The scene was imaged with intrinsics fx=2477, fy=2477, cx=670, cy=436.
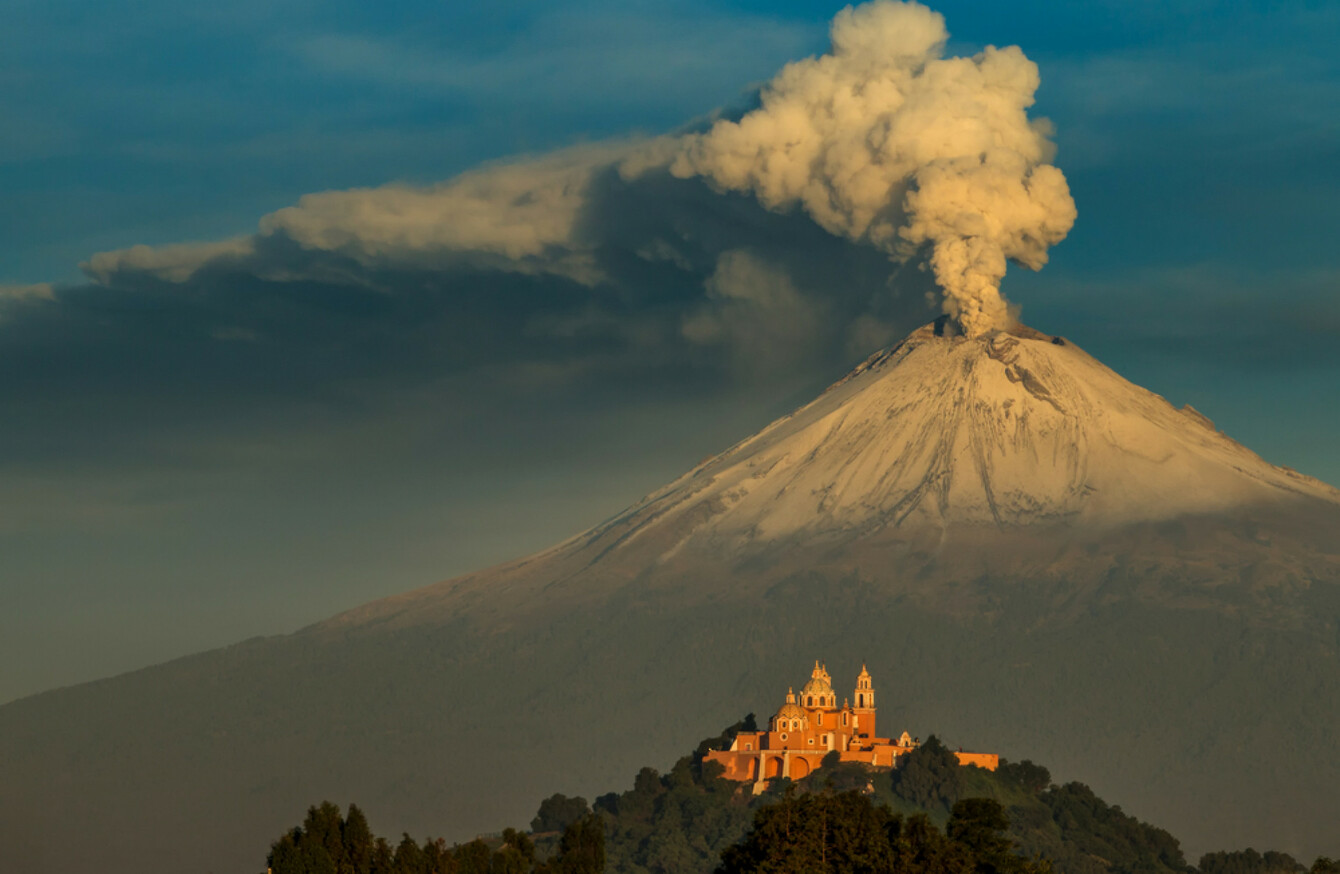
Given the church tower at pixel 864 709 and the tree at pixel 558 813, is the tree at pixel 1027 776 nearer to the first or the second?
the church tower at pixel 864 709

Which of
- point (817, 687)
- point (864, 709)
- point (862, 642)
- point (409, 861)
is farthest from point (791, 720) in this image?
point (862, 642)

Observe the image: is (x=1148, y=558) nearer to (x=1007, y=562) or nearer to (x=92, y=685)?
(x=1007, y=562)

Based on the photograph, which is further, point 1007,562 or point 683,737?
point 1007,562

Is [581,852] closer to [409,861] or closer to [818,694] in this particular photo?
[409,861]

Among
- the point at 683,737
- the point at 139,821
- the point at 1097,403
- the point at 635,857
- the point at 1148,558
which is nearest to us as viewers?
the point at 635,857

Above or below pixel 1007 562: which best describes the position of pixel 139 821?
below

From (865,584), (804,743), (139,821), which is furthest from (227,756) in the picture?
(804,743)

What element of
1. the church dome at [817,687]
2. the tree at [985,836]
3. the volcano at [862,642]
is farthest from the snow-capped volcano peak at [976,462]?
the tree at [985,836]
